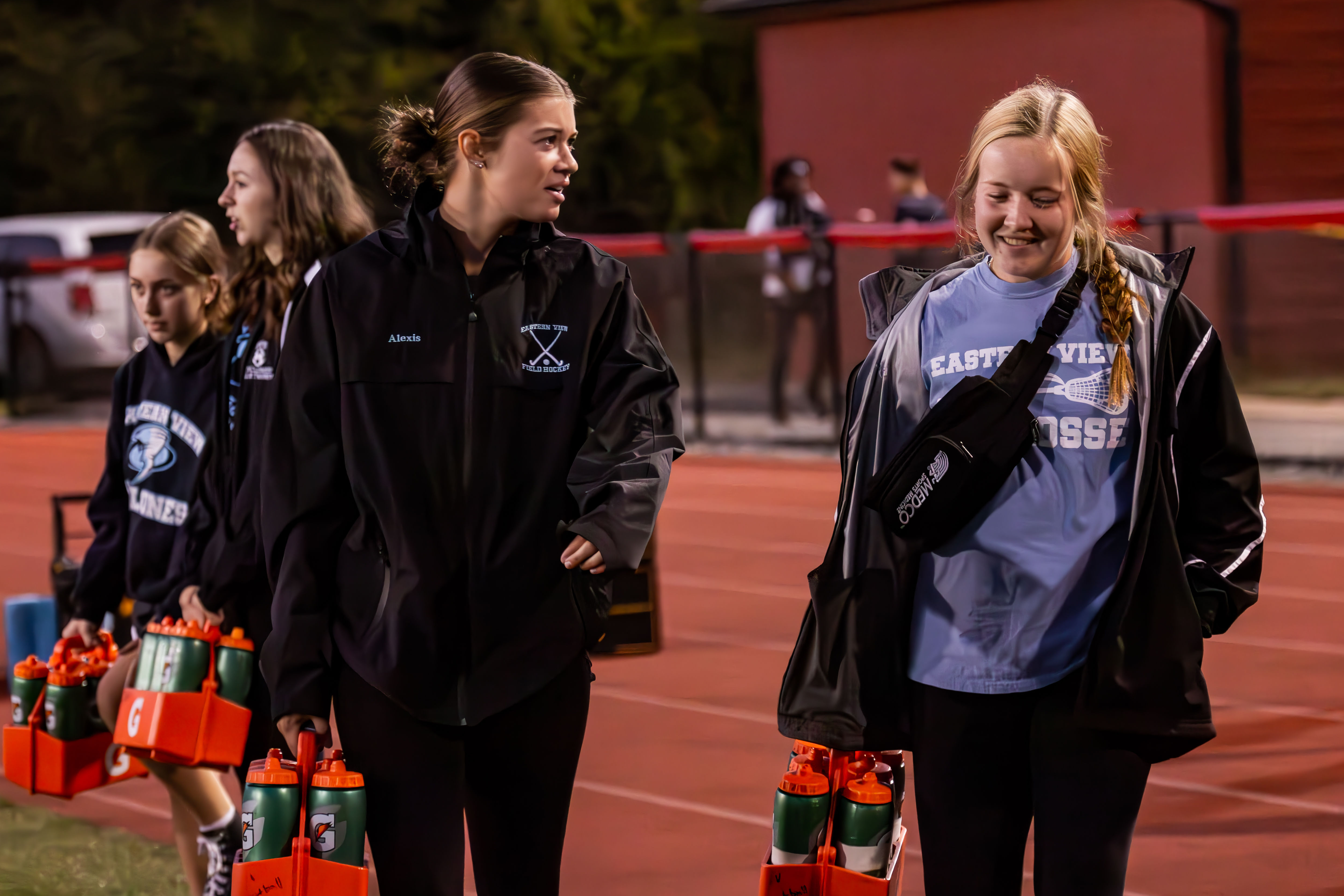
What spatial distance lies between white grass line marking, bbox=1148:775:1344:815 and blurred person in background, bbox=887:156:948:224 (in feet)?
30.7

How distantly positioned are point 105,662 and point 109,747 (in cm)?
22

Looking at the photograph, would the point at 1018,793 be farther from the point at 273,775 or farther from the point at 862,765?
the point at 273,775

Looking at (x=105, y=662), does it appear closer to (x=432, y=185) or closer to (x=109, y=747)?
(x=109, y=747)

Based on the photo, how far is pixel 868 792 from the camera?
2.96 m

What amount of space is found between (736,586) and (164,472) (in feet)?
18.4

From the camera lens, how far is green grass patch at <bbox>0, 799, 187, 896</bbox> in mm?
4965

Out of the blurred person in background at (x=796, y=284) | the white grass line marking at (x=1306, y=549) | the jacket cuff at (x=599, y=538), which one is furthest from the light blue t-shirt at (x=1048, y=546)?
the blurred person in background at (x=796, y=284)

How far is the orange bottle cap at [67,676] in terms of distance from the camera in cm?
435

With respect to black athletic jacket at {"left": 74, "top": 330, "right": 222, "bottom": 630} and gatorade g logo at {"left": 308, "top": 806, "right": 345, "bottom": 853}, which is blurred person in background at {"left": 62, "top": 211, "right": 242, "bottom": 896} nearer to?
black athletic jacket at {"left": 74, "top": 330, "right": 222, "bottom": 630}

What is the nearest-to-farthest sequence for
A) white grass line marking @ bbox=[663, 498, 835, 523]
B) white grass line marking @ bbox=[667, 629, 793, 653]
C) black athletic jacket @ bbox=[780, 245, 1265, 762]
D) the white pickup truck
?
black athletic jacket @ bbox=[780, 245, 1265, 762], white grass line marking @ bbox=[667, 629, 793, 653], white grass line marking @ bbox=[663, 498, 835, 523], the white pickup truck

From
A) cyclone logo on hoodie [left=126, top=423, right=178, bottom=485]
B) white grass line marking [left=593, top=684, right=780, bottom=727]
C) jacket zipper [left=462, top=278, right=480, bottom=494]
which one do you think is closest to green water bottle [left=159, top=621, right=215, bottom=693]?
cyclone logo on hoodie [left=126, top=423, right=178, bottom=485]

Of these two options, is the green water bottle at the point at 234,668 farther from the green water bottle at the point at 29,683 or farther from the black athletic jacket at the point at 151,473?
the green water bottle at the point at 29,683

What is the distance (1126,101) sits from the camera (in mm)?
17750

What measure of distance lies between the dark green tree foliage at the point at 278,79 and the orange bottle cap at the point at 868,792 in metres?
26.5
